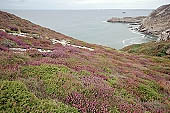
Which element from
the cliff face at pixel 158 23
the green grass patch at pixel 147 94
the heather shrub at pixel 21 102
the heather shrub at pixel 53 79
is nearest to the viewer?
the heather shrub at pixel 21 102

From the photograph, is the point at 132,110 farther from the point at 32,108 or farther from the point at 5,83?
the point at 5,83

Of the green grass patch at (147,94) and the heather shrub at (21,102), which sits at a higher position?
the heather shrub at (21,102)

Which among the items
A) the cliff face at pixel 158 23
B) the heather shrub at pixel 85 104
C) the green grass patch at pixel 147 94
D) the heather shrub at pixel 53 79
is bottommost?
the green grass patch at pixel 147 94

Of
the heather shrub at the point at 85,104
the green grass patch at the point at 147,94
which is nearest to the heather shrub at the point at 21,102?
the heather shrub at the point at 85,104

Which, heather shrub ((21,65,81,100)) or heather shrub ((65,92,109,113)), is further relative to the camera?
heather shrub ((21,65,81,100))

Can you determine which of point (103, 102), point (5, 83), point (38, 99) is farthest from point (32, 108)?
point (103, 102)

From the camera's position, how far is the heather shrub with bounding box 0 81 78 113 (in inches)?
219

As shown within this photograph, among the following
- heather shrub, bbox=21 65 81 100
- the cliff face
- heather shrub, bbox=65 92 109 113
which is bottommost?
heather shrub, bbox=65 92 109 113

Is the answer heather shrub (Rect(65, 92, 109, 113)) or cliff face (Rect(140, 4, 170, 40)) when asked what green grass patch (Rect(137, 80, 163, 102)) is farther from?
cliff face (Rect(140, 4, 170, 40))

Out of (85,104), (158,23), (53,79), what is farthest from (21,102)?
(158,23)

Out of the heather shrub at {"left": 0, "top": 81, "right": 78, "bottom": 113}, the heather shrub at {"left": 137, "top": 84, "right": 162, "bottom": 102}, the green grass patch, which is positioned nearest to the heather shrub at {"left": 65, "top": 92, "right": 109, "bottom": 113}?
the heather shrub at {"left": 0, "top": 81, "right": 78, "bottom": 113}

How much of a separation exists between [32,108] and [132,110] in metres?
4.57

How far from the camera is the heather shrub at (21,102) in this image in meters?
5.55

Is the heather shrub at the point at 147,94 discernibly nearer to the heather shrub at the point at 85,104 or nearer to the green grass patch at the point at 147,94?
the green grass patch at the point at 147,94
